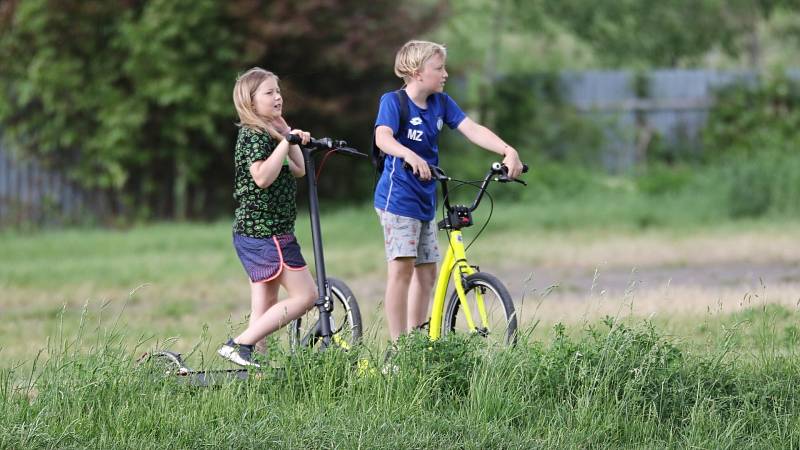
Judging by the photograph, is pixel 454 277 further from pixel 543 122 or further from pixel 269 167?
pixel 543 122

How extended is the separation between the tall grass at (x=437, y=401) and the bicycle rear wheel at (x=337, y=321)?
2.10 feet

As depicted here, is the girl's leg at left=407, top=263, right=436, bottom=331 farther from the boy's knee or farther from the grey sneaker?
the grey sneaker

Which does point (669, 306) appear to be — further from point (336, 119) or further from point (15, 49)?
point (15, 49)

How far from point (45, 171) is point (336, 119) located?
163 inches

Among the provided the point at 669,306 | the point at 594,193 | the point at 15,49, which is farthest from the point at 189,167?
the point at 669,306

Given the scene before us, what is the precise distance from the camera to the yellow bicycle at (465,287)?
261 inches

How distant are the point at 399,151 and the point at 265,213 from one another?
764mm

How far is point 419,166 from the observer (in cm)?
662

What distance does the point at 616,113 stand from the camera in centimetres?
2312

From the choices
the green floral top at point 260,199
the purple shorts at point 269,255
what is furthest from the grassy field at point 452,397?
the green floral top at point 260,199

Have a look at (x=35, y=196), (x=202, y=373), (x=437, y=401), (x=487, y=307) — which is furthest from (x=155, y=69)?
(x=437, y=401)

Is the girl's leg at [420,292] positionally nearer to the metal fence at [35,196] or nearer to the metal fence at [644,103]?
the metal fence at [35,196]

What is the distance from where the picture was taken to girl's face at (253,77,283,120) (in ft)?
21.8

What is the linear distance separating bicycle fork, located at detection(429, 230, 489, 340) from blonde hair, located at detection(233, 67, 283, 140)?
1111 millimetres
